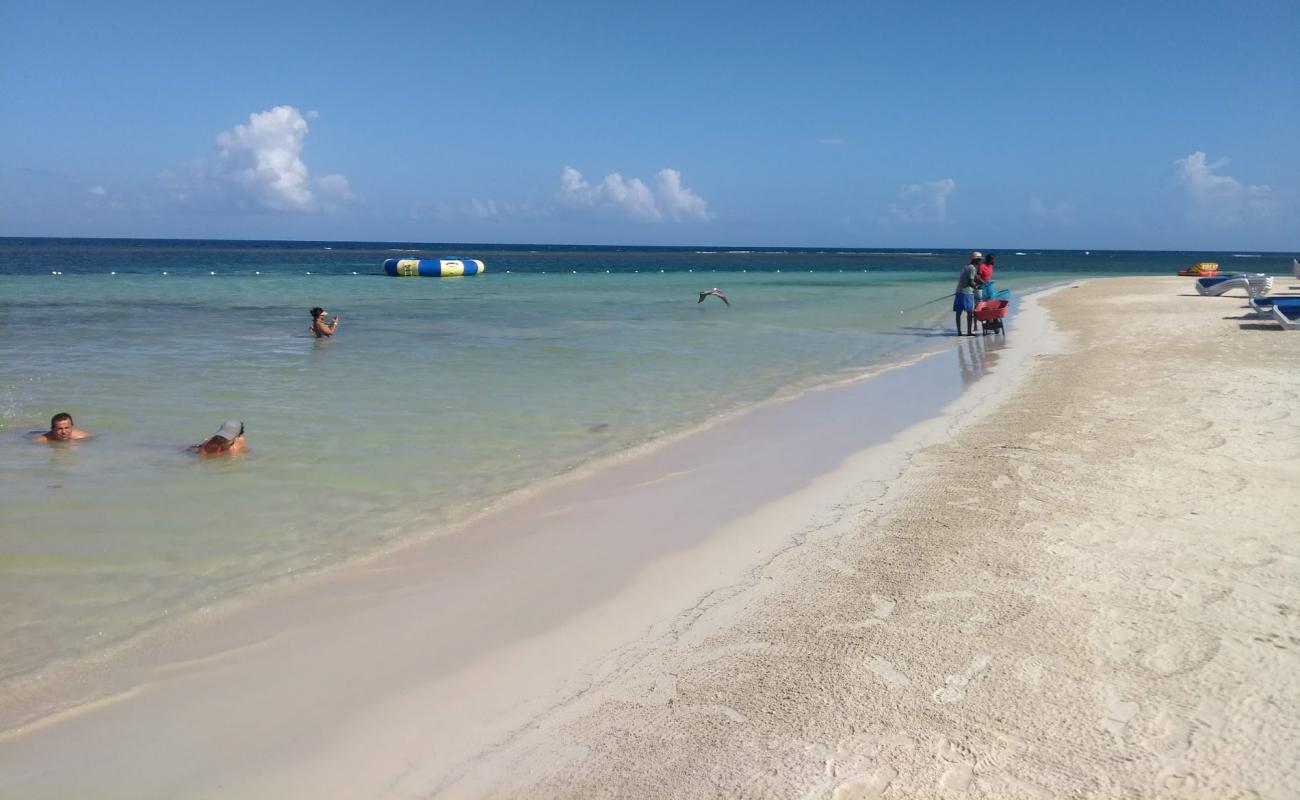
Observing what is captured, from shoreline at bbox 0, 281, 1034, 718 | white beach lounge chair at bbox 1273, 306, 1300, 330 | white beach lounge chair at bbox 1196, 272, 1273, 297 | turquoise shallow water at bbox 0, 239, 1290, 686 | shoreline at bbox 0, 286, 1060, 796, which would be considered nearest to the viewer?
shoreline at bbox 0, 286, 1060, 796

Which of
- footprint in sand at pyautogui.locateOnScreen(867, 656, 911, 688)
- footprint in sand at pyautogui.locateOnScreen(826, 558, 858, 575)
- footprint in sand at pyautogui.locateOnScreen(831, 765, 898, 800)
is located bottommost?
footprint in sand at pyautogui.locateOnScreen(831, 765, 898, 800)

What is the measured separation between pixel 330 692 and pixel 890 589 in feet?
9.51

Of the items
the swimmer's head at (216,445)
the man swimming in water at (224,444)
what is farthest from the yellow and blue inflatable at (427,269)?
the swimmer's head at (216,445)

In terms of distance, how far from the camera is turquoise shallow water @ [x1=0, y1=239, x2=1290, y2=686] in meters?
5.99

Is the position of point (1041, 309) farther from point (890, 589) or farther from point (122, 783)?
point (122, 783)

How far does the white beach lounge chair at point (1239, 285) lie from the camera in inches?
1060

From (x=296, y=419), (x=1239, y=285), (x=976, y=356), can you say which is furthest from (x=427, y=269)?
(x=296, y=419)

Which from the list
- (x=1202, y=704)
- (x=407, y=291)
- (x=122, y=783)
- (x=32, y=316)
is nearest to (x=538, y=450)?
(x=122, y=783)

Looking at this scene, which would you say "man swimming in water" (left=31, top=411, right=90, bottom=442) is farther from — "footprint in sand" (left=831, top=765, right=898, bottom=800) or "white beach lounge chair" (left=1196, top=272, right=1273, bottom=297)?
"white beach lounge chair" (left=1196, top=272, right=1273, bottom=297)

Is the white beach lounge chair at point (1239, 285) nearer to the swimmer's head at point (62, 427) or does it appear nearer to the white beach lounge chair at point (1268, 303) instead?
the white beach lounge chair at point (1268, 303)

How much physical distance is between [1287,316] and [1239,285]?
36.9 ft

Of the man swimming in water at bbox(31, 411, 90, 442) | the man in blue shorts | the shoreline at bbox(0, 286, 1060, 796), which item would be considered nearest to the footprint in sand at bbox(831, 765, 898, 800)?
the shoreline at bbox(0, 286, 1060, 796)

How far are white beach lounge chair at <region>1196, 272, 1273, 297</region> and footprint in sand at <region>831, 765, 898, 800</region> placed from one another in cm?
2835

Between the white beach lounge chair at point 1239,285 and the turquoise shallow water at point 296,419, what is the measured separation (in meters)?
8.94
